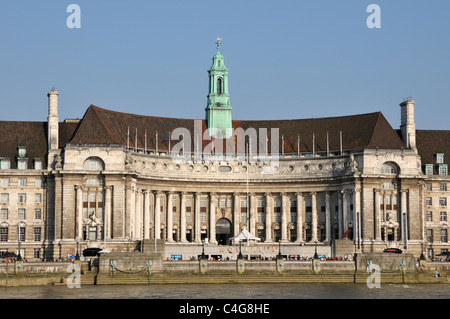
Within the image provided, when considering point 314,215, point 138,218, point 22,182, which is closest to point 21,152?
point 22,182

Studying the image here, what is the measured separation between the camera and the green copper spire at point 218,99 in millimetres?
160625

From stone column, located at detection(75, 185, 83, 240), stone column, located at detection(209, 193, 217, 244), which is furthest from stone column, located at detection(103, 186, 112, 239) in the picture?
stone column, located at detection(209, 193, 217, 244)

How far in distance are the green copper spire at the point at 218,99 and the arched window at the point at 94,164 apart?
22.2 meters

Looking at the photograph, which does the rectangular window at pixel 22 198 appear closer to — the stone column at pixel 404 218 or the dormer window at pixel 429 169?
the stone column at pixel 404 218

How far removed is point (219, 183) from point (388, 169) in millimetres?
24009

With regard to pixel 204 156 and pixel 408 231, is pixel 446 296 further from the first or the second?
pixel 204 156

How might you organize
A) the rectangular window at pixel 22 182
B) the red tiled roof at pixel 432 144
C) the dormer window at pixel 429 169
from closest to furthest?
the rectangular window at pixel 22 182 < the dormer window at pixel 429 169 < the red tiled roof at pixel 432 144

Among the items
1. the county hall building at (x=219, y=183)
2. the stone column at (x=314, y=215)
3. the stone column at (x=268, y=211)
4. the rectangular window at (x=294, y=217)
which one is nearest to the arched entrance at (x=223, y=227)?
the county hall building at (x=219, y=183)

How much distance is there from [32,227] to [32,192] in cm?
461

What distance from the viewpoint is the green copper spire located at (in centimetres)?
16062

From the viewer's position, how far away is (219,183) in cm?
15588

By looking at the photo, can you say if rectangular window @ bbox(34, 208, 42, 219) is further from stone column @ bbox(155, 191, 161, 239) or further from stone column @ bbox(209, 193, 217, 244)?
stone column @ bbox(209, 193, 217, 244)
